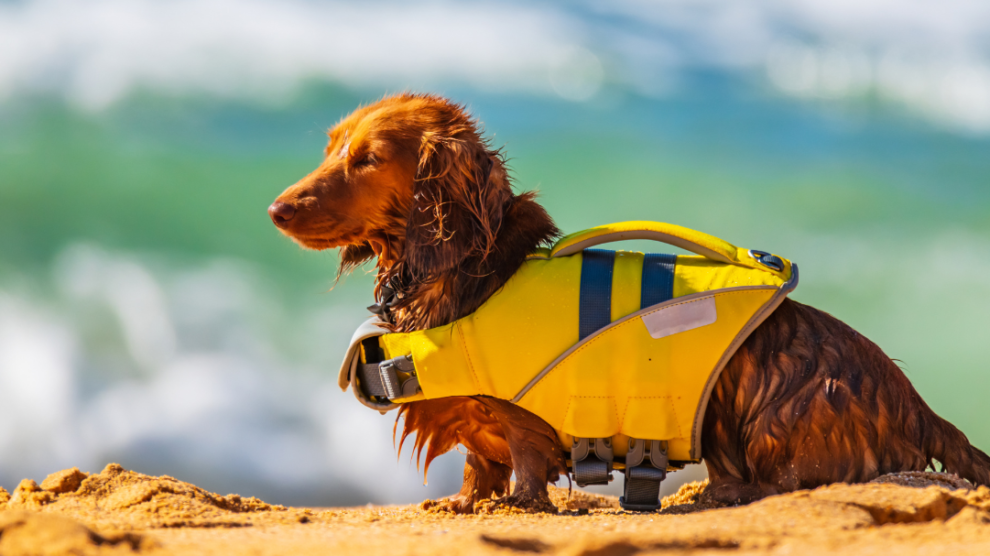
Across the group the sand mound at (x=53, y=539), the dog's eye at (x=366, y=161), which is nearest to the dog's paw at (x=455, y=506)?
the dog's eye at (x=366, y=161)

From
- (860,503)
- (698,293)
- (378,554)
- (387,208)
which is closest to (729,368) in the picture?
(698,293)

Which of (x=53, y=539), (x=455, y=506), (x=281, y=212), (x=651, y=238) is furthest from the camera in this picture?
(x=455, y=506)

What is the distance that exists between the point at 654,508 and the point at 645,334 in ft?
2.81

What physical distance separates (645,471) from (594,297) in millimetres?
871

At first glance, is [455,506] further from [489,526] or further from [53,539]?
[53,539]

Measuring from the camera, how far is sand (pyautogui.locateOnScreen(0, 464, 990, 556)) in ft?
8.63

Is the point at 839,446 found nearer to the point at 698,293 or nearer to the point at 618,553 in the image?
the point at 698,293

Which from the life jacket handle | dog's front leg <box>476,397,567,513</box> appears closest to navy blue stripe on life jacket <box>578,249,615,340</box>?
the life jacket handle

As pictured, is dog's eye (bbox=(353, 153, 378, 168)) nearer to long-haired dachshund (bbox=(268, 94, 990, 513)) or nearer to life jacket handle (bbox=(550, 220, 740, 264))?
long-haired dachshund (bbox=(268, 94, 990, 513))

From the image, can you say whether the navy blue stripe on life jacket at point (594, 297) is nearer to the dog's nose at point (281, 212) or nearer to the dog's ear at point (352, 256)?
the dog's ear at point (352, 256)

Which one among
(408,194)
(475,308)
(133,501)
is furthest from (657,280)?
(133,501)

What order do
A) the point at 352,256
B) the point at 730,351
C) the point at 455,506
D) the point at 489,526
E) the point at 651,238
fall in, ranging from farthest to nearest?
1. the point at 352,256
2. the point at 455,506
3. the point at 651,238
4. the point at 730,351
5. the point at 489,526

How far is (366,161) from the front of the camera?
4.46m

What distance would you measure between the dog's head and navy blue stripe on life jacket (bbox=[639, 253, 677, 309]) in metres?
0.77
